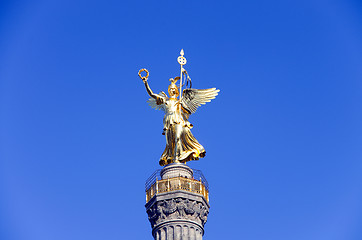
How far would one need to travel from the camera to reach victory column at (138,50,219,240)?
177 feet

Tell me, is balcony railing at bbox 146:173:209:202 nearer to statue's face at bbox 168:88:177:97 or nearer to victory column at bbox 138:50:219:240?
victory column at bbox 138:50:219:240

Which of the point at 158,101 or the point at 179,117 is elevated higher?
the point at 158,101

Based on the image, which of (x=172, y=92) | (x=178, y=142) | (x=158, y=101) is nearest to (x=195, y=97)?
(x=172, y=92)

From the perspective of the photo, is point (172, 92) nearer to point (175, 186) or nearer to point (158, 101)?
point (158, 101)

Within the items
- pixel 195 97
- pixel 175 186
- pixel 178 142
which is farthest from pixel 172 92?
pixel 175 186

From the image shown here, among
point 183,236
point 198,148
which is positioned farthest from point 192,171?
point 183,236

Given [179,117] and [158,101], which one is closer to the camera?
[179,117]

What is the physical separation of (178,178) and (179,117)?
196 inches

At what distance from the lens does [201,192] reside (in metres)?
55.4

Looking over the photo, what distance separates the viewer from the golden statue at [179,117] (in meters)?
57.3

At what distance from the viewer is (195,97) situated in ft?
196

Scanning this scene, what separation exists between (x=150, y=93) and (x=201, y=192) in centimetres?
805
